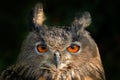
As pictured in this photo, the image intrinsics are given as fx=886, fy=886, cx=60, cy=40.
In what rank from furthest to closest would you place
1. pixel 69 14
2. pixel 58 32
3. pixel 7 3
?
pixel 7 3 < pixel 69 14 < pixel 58 32

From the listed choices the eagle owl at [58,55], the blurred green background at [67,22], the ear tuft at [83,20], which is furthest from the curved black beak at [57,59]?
the blurred green background at [67,22]

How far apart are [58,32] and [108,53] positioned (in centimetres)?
227

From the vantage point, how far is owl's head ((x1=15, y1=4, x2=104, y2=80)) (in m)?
7.18

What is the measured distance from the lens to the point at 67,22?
351 inches

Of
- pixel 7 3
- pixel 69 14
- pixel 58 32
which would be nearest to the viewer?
pixel 58 32

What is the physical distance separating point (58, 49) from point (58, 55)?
0.06m

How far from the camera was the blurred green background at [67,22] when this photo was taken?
9.06 metres

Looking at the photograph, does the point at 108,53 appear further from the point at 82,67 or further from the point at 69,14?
the point at 82,67

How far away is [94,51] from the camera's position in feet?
24.3

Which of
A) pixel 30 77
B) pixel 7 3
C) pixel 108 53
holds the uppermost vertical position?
pixel 7 3

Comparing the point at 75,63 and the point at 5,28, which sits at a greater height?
the point at 5,28

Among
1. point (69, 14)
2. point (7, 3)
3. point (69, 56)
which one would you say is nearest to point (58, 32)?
point (69, 56)

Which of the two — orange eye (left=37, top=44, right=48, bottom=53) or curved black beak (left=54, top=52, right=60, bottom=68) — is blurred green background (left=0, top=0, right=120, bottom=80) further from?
curved black beak (left=54, top=52, right=60, bottom=68)

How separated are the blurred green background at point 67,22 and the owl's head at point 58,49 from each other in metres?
1.48
